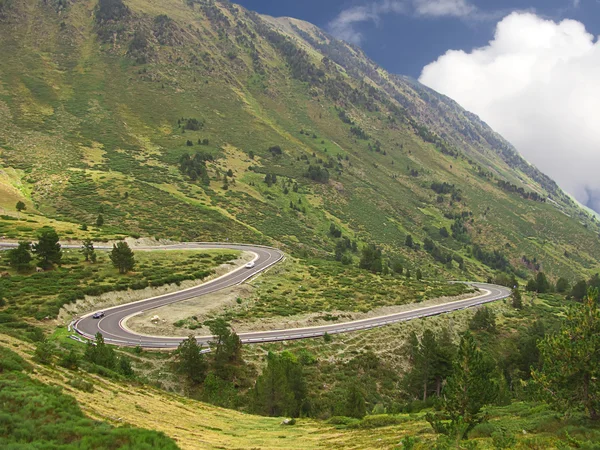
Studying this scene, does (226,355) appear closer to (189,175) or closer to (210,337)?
(210,337)

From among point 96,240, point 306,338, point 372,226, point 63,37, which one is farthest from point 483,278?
point 63,37

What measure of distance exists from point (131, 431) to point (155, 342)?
86.1 feet

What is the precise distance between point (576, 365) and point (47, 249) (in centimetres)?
5245

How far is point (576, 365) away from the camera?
1589 centimetres

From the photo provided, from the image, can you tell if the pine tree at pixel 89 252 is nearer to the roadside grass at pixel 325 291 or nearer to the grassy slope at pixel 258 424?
the roadside grass at pixel 325 291

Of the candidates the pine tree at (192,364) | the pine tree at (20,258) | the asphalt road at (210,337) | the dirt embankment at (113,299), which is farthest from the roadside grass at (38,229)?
the pine tree at (192,364)

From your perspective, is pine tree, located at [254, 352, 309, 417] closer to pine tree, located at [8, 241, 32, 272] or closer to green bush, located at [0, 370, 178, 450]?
green bush, located at [0, 370, 178, 450]

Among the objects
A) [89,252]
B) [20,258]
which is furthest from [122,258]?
[20,258]

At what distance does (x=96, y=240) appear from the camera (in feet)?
193

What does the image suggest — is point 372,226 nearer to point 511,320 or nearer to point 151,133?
point 511,320

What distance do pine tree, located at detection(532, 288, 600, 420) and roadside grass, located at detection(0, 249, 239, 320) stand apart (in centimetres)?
4077

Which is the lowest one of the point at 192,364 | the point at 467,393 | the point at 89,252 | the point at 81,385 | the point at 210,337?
the point at 192,364

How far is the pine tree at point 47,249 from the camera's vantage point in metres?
44.7

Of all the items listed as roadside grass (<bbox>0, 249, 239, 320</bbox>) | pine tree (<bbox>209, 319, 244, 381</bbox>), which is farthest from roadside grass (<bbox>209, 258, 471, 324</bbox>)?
roadside grass (<bbox>0, 249, 239, 320</bbox>)
